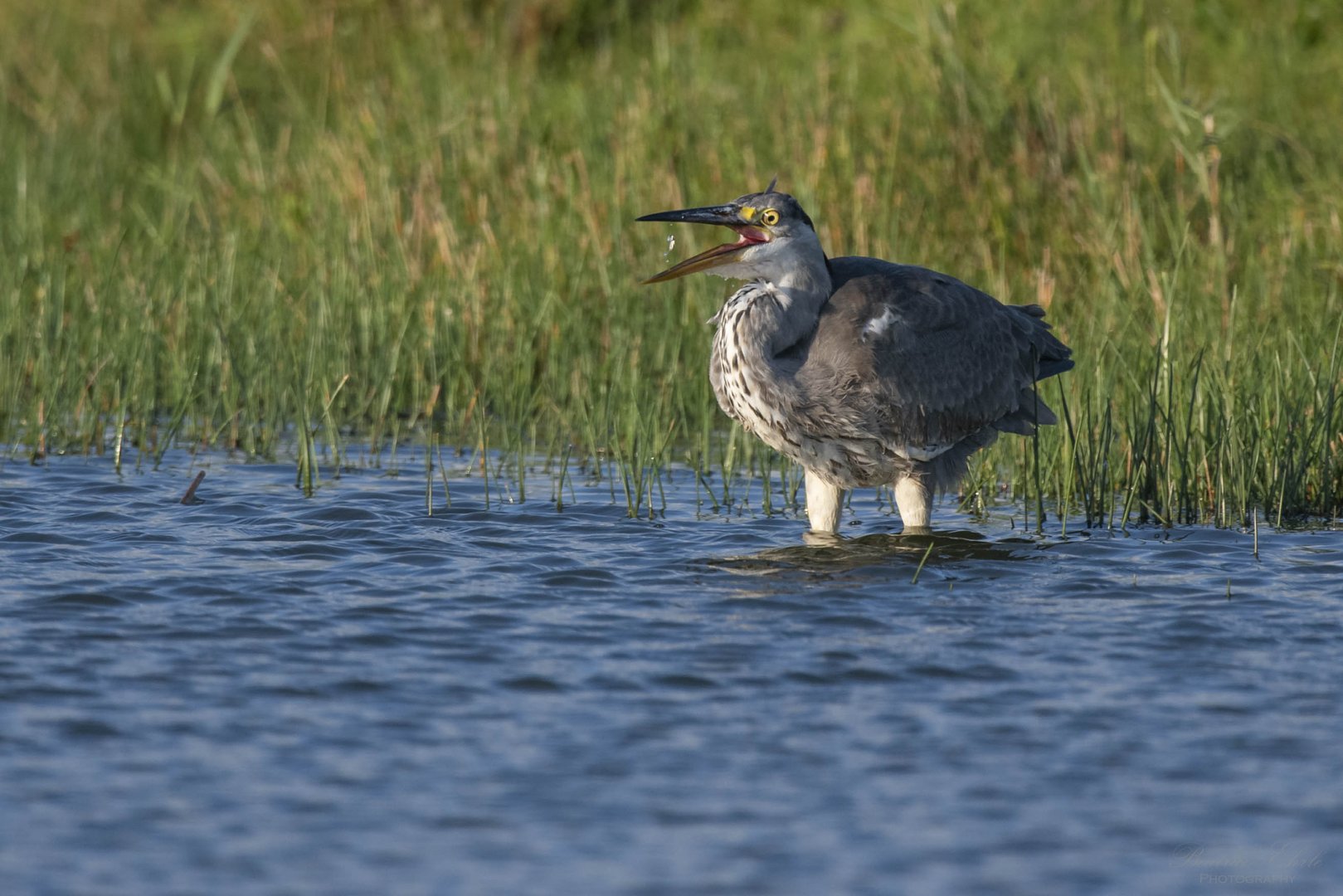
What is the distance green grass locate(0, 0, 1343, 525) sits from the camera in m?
7.48

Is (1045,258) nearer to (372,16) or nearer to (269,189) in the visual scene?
(269,189)

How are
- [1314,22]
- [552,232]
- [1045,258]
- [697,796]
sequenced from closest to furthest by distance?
[697,796]
[1045,258]
[552,232]
[1314,22]

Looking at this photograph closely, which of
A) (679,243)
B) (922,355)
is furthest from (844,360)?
(679,243)

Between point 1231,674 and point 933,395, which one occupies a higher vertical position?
point 933,395

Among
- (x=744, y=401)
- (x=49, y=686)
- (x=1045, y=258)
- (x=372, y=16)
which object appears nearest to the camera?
(x=49, y=686)

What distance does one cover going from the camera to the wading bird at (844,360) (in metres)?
6.64

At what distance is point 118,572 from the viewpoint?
6.08 m

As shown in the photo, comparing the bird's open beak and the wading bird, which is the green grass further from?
the bird's open beak

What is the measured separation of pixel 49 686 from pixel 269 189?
247 inches

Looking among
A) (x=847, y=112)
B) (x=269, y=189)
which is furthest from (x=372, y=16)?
(x=847, y=112)

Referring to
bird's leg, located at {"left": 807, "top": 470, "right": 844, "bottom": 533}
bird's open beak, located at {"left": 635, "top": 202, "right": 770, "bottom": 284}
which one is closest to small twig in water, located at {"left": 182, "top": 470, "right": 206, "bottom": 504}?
bird's open beak, located at {"left": 635, "top": 202, "right": 770, "bottom": 284}

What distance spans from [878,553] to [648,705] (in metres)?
2.02

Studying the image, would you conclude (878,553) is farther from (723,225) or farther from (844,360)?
(723,225)

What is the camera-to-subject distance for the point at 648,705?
4797 millimetres
